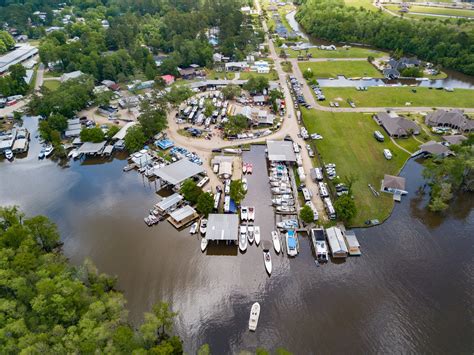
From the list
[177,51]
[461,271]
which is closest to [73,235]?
[461,271]

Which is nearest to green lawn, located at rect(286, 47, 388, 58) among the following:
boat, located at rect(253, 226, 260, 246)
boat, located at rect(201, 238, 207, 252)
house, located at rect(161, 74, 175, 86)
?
house, located at rect(161, 74, 175, 86)

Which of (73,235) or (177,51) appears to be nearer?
(73,235)

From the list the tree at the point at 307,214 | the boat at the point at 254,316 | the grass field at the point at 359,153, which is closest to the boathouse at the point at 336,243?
the tree at the point at 307,214

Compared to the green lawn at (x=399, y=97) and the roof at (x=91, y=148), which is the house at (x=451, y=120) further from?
the roof at (x=91, y=148)

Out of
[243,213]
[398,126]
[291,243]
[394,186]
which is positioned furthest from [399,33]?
[291,243]

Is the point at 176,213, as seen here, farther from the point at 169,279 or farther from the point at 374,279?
the point at 374,279

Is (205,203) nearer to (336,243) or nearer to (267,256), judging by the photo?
(267,256)
